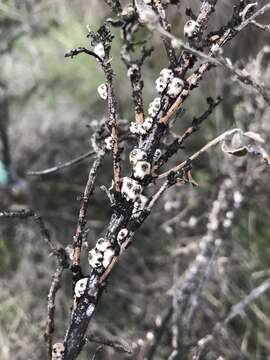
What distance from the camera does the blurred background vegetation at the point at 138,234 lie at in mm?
1831

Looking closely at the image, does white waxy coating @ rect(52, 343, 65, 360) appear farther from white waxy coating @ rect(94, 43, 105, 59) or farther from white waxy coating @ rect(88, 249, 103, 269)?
white waxy coating @ rect(94, 43, 105, 59)

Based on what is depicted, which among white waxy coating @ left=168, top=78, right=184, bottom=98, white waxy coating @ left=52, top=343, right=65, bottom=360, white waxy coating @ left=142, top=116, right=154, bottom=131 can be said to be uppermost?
white waxy coating @ left=168, top=78, right=184, bottom=98

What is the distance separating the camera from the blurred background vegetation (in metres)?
1.83

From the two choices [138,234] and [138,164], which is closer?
[138,164]

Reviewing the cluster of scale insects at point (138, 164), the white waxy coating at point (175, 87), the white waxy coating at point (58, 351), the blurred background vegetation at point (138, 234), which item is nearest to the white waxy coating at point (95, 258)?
the cluster of scale insects at point (138, 164)

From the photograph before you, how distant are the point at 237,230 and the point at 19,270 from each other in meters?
0.84

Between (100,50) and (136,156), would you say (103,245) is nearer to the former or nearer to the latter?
(136,156)

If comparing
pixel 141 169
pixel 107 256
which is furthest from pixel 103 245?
pixel 141 169

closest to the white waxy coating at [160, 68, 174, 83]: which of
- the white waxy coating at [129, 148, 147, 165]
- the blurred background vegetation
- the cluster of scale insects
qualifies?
the cluster of scale insects

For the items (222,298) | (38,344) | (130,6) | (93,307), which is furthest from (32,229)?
(130,6)

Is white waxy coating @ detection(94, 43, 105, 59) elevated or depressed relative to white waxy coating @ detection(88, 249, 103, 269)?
elevated

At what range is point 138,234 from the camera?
215 centimetres

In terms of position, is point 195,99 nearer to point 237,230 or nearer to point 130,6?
point 237,230

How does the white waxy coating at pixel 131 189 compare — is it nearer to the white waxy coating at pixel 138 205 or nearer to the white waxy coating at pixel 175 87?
the white waxy coating at pixel 138 205
